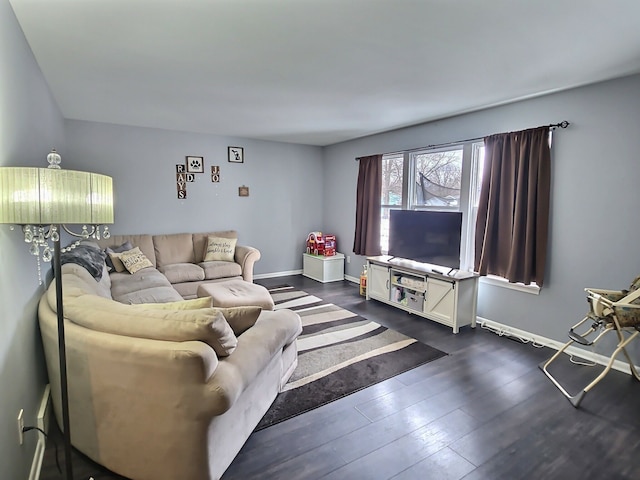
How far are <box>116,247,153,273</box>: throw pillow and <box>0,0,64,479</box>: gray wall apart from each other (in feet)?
6.86

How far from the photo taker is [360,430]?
83.9 inches

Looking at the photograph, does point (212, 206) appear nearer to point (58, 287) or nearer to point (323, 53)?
point (323, 53)

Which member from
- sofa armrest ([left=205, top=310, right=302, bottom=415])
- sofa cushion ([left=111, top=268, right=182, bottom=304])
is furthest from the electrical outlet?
sofa cushion ([left=111, top=268, right=182, bottom=304])

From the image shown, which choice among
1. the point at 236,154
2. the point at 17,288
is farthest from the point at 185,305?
the point at 236,154

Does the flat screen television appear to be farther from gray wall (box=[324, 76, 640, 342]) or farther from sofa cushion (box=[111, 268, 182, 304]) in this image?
sofa cushion (box=[111, 268, 182, 304])

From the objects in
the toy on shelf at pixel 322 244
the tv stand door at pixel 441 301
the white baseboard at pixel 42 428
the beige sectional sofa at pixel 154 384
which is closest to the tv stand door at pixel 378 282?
the tv stand door at pixel 441 301

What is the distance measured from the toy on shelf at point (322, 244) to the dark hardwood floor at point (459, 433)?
329cm

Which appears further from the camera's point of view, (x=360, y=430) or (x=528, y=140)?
(x=528, y=140)

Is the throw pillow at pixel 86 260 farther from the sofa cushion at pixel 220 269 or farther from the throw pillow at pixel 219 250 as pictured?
the throw pillow at pixel 219 250

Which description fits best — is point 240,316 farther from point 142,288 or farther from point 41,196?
point 142,288

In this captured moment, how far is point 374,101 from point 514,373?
286 cm

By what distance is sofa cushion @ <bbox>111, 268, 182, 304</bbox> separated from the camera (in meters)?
Result: 3.28

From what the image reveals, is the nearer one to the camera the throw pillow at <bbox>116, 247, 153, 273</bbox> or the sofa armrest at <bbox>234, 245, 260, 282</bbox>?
the throw pillow at <bbox>116, 247, 153, 273</bbox>

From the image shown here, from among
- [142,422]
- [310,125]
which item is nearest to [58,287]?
[142,422]
